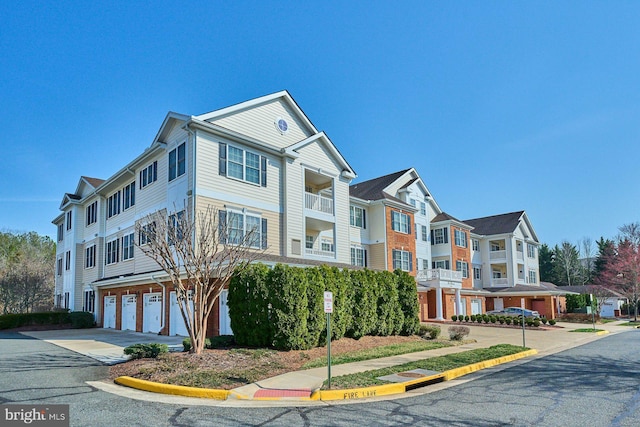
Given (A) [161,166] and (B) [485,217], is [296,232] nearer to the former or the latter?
(A) [161,166]

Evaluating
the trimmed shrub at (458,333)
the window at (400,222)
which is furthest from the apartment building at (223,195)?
the window at (400,222)

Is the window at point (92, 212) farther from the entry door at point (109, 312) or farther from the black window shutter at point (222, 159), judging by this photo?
the black window shutter at point (222, 159)

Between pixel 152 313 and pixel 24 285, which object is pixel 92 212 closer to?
pixel 152 313

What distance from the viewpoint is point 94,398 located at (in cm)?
945

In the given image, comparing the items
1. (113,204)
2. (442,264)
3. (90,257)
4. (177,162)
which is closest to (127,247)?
(113,204)

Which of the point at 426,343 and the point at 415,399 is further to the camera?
the point at 426,343

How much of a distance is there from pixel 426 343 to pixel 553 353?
4866 millimetres

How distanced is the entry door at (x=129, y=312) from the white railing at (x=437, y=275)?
77.3ft

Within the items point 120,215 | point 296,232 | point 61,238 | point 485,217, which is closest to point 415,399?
point 296,232

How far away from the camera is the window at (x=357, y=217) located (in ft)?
118

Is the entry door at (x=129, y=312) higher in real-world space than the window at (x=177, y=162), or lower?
lower

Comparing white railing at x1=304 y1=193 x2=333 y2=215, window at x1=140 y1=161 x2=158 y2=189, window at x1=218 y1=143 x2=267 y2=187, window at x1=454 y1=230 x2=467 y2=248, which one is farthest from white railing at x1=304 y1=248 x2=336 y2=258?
window at x1=454 y1=230 x2=467 y2=248

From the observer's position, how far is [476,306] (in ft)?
160

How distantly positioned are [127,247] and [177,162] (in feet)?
28.0
